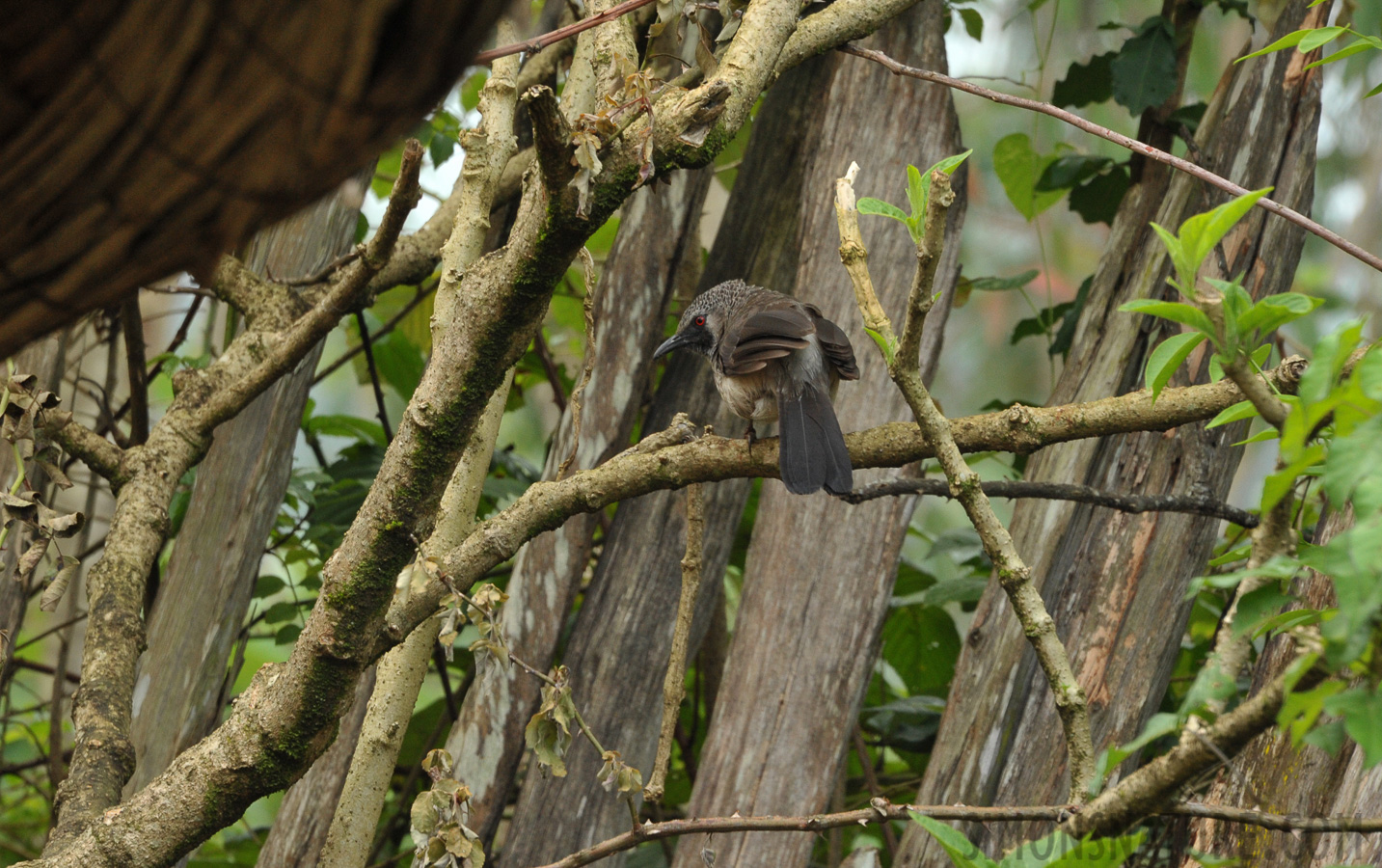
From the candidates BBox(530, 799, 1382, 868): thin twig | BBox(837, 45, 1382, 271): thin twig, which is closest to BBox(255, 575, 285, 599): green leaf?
BBox(530, 799, 1382, 868): thin twig

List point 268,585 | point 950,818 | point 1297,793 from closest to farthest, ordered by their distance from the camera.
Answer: point 950,818 < point 1297,793 < point 268,585

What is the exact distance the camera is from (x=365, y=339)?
9.08 ft

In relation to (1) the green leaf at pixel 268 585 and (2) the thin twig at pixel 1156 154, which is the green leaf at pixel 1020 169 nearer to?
(2) the thin twig at pixel 1156 154

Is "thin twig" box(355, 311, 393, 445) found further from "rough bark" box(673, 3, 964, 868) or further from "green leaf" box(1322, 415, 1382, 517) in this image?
"green leaf" box(1322, 415, 1382, 517)

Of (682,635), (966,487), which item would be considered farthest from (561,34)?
(682,635)

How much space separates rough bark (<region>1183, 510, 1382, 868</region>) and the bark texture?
166cm

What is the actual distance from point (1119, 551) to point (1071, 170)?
1.25 metres

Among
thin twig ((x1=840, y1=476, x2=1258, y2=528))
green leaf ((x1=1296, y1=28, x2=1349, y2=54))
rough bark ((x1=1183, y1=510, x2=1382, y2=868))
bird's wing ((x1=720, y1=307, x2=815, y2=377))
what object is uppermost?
bird's wing ((x1=720, y1=307, x2=815, y2=377))

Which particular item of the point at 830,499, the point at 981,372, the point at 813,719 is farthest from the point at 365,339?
the point at 981,372

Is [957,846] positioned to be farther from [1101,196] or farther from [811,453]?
[1101,196]

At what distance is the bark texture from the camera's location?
50 cm

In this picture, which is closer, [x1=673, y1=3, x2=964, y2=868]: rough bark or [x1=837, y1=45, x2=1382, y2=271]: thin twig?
[x1=837, y1=45, x2=1382, y2=271]: thin twig

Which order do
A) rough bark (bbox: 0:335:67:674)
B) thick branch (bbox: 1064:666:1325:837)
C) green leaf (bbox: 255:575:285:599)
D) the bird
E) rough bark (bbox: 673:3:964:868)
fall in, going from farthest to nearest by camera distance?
green leaf (bbox: 255:575:285:599) → rough bark (bbox: 673:3:964:868) → rough bark (bbox: 0:335:67:674) → the bird → thick branch (bbox: 1064:666:1325:837)

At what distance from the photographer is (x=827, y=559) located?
2.62 meters
